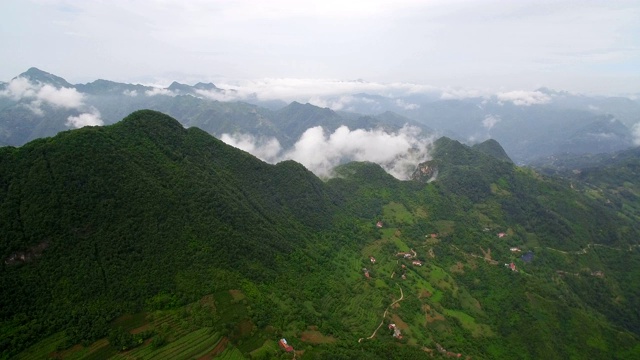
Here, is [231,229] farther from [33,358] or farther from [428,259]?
[428,259]

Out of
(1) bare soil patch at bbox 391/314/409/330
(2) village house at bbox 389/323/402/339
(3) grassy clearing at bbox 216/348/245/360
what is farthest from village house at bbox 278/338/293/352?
(1) bare soil patch at bbox 391/314/409/330

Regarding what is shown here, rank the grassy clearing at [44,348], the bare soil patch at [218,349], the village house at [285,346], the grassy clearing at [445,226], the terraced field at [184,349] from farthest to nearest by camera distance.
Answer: the grassy clearing at [445,226] < the village house at [285,346] < the bare soil patch at [218,349] < the terraced field at [184,349] < the grassy clearing at [44,348]

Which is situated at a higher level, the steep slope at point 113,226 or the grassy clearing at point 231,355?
the steep slope at point 113,226

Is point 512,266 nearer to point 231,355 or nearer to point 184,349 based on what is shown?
point 231,355

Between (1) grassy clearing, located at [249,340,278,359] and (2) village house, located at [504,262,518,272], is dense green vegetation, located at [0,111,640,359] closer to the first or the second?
(1) grassy clearing, located at [249,340,278,359]

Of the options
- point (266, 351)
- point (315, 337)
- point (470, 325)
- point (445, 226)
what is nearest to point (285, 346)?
point (266, 351)

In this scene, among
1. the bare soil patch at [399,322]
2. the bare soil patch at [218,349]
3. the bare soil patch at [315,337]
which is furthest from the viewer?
the bare soil patch at [399,322]

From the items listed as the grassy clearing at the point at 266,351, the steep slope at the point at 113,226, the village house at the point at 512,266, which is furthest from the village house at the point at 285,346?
the village house at the point at 512,266

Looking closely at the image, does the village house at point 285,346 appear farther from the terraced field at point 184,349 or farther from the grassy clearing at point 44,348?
the grassy clearing at point 44,348

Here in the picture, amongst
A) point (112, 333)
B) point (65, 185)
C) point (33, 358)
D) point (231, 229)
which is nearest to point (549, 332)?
point (231, 229)
